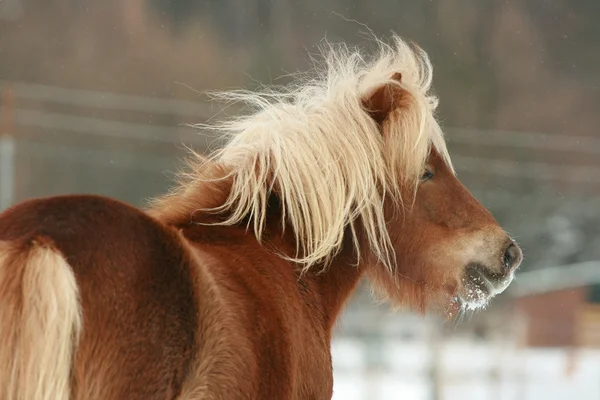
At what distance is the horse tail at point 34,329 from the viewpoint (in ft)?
6.61

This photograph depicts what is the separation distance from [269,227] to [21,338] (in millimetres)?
1164

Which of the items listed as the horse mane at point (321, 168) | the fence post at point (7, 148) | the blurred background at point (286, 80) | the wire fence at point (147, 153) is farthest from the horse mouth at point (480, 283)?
the blurred background at point (286, 80)

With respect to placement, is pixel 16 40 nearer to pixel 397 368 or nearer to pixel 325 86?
pixel 397 368

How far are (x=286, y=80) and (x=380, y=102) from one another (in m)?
15.2

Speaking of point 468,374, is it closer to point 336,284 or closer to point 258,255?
point 336,284

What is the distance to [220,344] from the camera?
2.31 m

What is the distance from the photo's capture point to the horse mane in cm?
298

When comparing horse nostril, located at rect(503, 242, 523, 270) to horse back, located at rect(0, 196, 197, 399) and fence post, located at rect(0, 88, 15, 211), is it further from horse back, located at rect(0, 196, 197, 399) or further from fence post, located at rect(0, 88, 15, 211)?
fence post, located at rect(0, 88, 15, 211)

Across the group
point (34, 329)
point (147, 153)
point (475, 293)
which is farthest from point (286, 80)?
point (34, 329)

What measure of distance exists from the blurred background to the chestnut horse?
38.7 feet

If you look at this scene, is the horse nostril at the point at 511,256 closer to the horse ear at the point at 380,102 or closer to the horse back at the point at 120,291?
the horse ear at the point at 380,102

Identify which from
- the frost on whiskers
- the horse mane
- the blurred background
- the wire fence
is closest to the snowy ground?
the wire fence

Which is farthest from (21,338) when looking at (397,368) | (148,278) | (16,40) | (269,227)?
(16,40)

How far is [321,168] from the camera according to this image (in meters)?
3.02
